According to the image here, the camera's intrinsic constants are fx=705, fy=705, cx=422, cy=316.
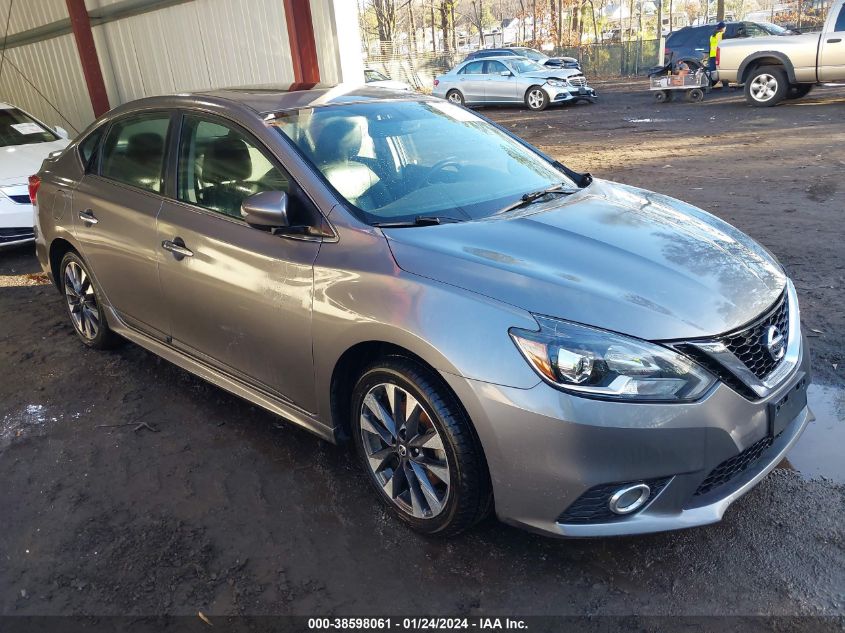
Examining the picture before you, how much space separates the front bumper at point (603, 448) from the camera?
224cm

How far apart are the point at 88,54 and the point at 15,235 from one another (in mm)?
6146

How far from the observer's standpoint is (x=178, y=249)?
11.5 ft

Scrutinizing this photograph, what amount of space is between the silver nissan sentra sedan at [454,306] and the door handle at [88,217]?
0.05 metres

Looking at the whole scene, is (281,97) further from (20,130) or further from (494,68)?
(494,68)

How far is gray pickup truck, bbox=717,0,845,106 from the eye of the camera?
13.9 metres

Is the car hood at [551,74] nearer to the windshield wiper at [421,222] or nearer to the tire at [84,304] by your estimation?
the tire at [84,304]

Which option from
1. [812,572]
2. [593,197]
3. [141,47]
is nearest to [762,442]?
[812,572]

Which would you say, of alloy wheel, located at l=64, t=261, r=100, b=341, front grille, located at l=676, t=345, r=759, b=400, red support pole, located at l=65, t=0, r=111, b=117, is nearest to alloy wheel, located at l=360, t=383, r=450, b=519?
front grille, located at l=676, t=345, r=759, b=400

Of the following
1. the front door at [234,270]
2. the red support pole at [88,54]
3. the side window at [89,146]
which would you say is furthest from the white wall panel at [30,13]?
the front door at [234,270]

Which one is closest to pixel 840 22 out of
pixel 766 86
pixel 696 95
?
pixel 766 86

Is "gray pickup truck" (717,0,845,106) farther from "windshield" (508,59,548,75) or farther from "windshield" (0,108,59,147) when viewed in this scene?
"windshield" (0,108,59,147)

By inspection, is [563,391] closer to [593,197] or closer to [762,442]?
[762,442]

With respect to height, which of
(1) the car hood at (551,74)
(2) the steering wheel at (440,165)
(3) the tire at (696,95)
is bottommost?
(3) the tire at (696,95)

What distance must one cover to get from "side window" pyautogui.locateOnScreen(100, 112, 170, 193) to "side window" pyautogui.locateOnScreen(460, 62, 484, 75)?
17.4 m
